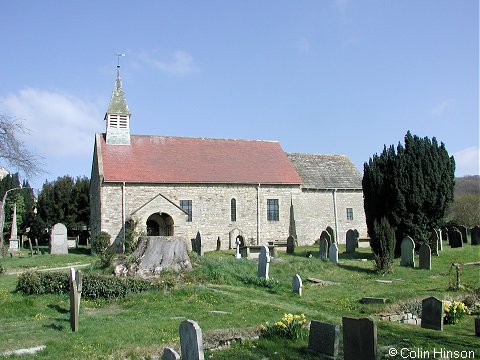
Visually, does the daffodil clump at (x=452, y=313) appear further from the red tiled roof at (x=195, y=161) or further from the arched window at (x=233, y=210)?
the red tiled roof at (x=195, y=161)

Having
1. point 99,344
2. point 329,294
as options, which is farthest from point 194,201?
point 99,344

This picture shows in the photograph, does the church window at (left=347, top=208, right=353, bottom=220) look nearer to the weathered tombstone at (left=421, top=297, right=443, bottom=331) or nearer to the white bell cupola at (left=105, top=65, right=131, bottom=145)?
the white bell cupola at (left=105, top=65, right=131, bottom=145)

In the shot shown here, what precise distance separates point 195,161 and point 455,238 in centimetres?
1754

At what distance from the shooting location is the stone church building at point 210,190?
29969 mm

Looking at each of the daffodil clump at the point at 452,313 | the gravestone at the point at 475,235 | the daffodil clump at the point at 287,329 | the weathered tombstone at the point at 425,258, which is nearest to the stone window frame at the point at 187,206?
the weathered tombstone at the point at 425,258

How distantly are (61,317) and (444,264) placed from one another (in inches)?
→ 651

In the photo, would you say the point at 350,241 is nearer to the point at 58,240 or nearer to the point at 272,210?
the point at 272,210

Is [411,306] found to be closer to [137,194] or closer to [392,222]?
[392,222]

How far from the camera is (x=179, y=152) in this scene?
34188 mm

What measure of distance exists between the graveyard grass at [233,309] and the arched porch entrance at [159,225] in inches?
426

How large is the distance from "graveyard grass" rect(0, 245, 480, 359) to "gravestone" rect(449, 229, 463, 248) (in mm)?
5163

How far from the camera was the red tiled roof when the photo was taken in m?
31.2

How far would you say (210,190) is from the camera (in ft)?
107

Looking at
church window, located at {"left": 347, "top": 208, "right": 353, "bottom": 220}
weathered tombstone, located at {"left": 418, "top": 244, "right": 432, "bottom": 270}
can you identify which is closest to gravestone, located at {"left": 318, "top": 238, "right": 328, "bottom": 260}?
weathered tombstone, located at {"left": 418, "top": 244, "right": 432, "bottom": 270}
